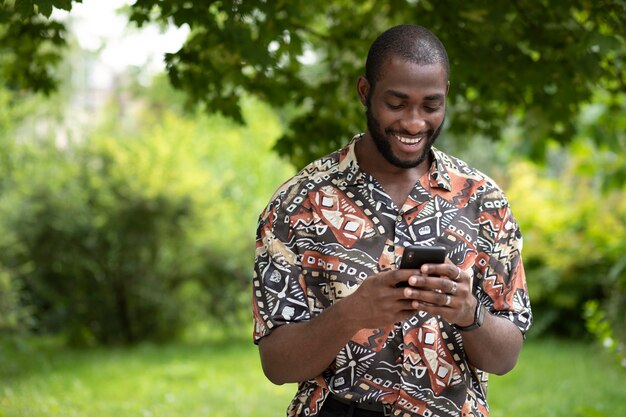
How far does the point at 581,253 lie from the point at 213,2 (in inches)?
305

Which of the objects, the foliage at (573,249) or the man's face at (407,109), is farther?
the foliage at (573,249)

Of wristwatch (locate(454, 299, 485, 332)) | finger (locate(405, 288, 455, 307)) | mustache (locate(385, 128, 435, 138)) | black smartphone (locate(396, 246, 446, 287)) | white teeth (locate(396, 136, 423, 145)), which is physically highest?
mustache (locate(385, 128, 435, 138))

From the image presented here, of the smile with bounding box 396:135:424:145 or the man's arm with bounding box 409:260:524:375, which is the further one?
the smile with bounding box 396:135:424:145

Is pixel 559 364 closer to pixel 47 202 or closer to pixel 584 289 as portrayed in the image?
pixel 584 289

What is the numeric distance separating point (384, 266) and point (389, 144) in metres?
0.35

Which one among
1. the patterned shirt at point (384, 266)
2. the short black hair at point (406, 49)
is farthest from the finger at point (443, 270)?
the short black hair at point (406, 49)

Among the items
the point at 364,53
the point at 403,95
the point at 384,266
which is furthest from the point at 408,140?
the point at 364,53

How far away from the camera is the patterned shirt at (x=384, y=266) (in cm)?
248

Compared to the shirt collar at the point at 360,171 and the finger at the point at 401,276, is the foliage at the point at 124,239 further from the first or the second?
the finger at the point at 401,276

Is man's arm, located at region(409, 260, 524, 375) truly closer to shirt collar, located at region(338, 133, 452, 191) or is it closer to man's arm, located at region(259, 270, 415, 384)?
man's arm, located at region(259, 270, 415, 384)

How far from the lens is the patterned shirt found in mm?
2484

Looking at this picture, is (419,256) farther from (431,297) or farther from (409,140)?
(409,140)

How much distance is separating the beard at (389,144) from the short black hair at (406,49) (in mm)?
115

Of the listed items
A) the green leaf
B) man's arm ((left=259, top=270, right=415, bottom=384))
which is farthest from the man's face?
the green leaf
